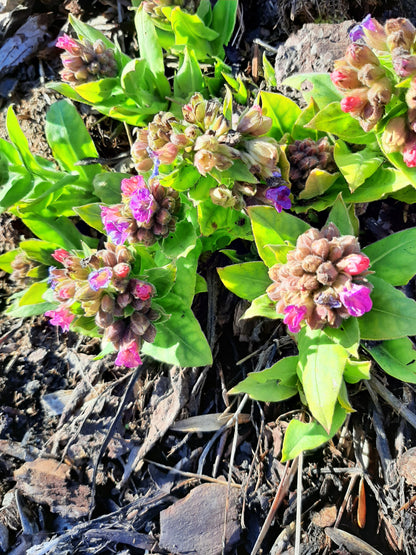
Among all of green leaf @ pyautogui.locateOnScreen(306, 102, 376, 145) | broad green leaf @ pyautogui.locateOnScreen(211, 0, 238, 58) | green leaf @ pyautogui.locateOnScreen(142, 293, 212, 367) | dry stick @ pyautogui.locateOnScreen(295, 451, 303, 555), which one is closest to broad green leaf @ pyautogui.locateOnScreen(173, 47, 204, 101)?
broad green leaf @ pyautogui.locateOnScreen(211, 0, 238, 58)

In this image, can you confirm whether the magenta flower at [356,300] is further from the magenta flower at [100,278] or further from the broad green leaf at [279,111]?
the broad green leaf at [279,111]

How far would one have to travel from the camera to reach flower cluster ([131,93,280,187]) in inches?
88.7

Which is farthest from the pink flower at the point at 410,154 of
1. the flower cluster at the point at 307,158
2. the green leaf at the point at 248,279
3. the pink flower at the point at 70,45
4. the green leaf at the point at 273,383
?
the pink flower at the point at 70,45

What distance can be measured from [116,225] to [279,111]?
1197 mm

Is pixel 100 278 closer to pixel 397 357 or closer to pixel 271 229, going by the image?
pixel 271 229

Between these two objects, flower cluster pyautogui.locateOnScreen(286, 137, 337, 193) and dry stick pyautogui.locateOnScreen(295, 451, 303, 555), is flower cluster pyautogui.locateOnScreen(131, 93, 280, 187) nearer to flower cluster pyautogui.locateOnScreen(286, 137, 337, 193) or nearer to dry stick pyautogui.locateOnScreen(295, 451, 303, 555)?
flower cluster pyautogui.locateOnScreen(286, 137, 337, 193)

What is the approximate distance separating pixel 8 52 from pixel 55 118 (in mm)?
1243

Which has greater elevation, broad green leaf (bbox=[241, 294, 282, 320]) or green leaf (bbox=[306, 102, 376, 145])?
green leaf (bbox=[306, 102, 376, 145])

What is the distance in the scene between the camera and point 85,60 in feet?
9.42

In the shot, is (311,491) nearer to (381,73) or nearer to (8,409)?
(8,409)

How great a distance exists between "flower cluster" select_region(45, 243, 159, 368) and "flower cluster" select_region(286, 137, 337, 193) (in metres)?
1.06

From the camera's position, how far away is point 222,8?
132 inches

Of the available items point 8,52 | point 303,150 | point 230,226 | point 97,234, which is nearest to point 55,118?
point 97,234

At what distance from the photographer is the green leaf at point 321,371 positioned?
225cm
